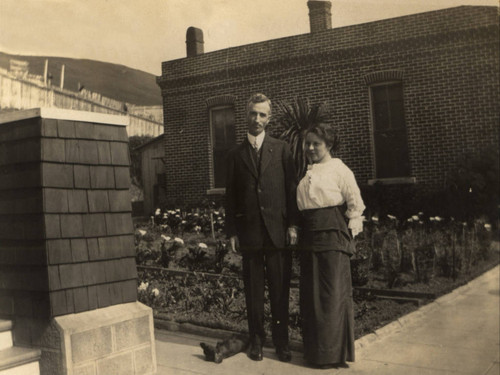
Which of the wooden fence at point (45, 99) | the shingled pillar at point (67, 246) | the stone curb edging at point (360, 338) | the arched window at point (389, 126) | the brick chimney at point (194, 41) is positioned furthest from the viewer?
the stone curb edging at point (360, 338)

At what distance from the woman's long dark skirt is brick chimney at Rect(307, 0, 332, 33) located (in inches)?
56.1

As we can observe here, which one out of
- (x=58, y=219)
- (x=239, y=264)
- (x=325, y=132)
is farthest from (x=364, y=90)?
(x=58, y=219)

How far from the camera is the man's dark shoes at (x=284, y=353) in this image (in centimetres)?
336

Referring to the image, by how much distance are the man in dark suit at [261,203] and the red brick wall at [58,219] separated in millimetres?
765

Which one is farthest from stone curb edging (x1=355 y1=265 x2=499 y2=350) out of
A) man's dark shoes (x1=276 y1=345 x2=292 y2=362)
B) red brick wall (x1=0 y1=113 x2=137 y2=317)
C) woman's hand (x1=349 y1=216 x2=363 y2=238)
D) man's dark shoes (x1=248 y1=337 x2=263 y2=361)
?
red brick wall (x1=0 y1=113 x2=137 y2=317)

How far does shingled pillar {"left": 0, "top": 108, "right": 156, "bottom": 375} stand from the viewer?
118 inches

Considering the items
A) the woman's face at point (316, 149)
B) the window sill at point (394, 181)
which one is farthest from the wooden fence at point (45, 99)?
the window sill at point (394, 181)

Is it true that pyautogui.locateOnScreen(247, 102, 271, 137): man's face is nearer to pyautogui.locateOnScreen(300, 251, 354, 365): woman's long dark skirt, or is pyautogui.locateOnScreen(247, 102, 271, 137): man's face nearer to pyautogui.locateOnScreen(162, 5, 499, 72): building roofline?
pyautogui.locateOnScreen(162, 5, 499, 72): building roofline

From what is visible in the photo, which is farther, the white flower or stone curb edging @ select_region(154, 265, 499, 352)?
the white flower

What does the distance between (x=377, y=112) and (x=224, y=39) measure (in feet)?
3.53

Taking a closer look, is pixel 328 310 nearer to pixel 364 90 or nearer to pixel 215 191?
pixel 215 191

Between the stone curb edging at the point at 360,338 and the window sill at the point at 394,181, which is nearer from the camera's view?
the window sill at the point at 394,181

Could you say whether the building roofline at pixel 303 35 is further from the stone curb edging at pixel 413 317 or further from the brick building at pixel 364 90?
the stone curb edging at pixel 413 317

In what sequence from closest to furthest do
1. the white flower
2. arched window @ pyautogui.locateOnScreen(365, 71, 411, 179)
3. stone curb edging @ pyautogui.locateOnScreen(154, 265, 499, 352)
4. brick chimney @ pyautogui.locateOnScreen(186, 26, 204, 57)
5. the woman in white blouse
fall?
1. brick chimney @ pyautogui.locateOnScreen(186, 26, 204, 57)
2. the woman in white blouse
3. arched window @ pyautogui.locateOnScreen(365, 71, 411, 179)
4. stone curb edging @ pyautogui.locateOnScreen(154, 265, 499, 352)
5. the white flower
